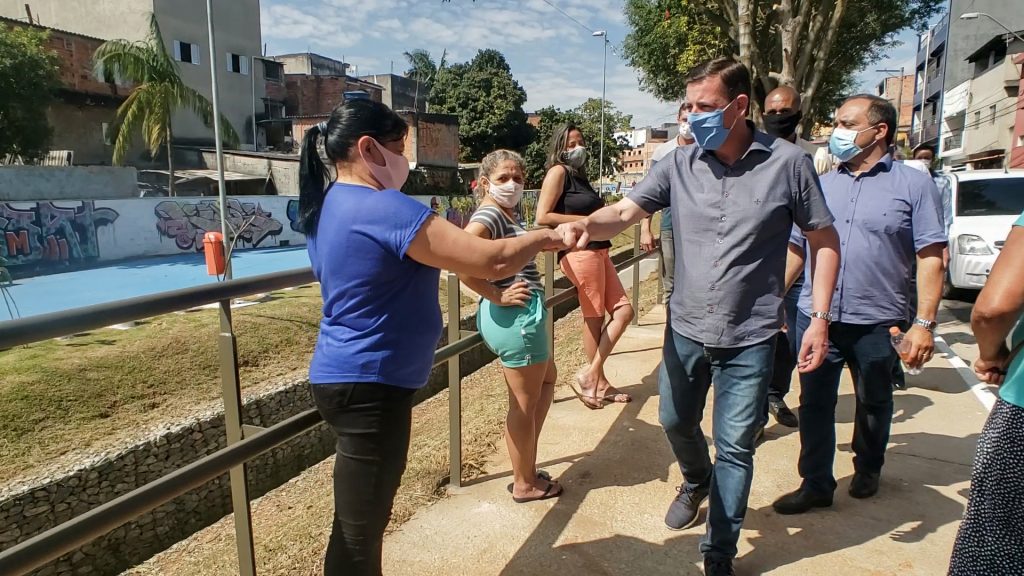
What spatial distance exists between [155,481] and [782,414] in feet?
11.4

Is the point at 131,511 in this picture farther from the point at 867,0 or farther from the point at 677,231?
the point at 867,0

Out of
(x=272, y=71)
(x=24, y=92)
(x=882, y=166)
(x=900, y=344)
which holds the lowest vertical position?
(x=900, y=344)

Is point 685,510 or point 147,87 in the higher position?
point 147,87

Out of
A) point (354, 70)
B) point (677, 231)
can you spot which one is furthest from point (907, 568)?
point (354, 70)

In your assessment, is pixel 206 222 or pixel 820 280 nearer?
pixel 820 280

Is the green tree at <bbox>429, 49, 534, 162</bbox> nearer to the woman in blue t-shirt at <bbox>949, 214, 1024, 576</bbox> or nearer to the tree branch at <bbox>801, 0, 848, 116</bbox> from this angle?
the tree branch at <bbox>801, 0, 848, 116</bbox>

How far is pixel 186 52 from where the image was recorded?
30.0m

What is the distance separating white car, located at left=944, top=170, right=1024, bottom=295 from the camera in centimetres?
771

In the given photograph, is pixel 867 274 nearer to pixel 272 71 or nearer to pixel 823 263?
pixel 823 263

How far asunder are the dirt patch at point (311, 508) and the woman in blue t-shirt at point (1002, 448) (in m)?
2.13

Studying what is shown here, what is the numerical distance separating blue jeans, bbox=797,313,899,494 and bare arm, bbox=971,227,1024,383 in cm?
127

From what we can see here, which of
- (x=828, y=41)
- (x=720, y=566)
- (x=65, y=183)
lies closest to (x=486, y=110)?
(x=65, y=183)

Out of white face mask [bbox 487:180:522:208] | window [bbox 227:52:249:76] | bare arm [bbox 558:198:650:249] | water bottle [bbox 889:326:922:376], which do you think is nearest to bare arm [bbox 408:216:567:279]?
bare arm [bbox 558:198:650:249]

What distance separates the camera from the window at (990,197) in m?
8.15
